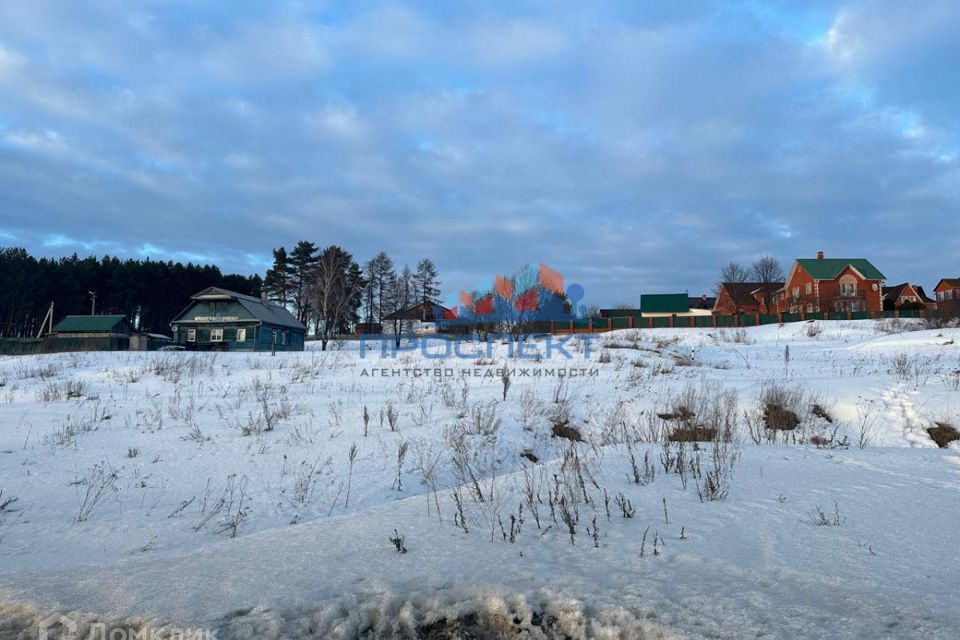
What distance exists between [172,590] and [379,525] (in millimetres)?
1207

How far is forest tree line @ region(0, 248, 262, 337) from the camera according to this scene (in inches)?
2259

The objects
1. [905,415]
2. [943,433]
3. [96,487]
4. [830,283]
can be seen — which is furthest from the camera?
[830,283]

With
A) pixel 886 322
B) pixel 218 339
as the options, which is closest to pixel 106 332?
Result: pixel 218 339

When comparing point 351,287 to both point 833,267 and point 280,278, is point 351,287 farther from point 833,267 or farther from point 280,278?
point 833,267

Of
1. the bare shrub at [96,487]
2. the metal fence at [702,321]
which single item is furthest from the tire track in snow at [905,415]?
the metal fence at [702,321]

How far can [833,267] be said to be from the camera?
54062 mm

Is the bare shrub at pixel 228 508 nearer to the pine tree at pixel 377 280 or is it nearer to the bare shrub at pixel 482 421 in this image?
the bare shrub at pixel 482 421

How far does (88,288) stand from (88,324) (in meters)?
18.5

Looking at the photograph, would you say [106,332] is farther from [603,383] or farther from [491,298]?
[603,383]

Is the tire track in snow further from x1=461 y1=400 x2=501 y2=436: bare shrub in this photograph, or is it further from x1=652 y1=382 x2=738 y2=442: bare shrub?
x1=461 y1=400 x2=501 y2=436: bare shrub

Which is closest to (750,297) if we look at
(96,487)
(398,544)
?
(96,487)

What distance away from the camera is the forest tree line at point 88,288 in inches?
2259

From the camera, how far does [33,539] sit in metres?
3.81

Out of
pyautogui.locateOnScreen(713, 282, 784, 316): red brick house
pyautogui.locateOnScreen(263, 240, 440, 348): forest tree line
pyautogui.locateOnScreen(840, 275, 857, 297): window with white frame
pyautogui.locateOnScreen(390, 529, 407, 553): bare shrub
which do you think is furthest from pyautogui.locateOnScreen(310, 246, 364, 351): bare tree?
pyautogui.locateOnScreen(840, 275, 857, 297): window with white frame
